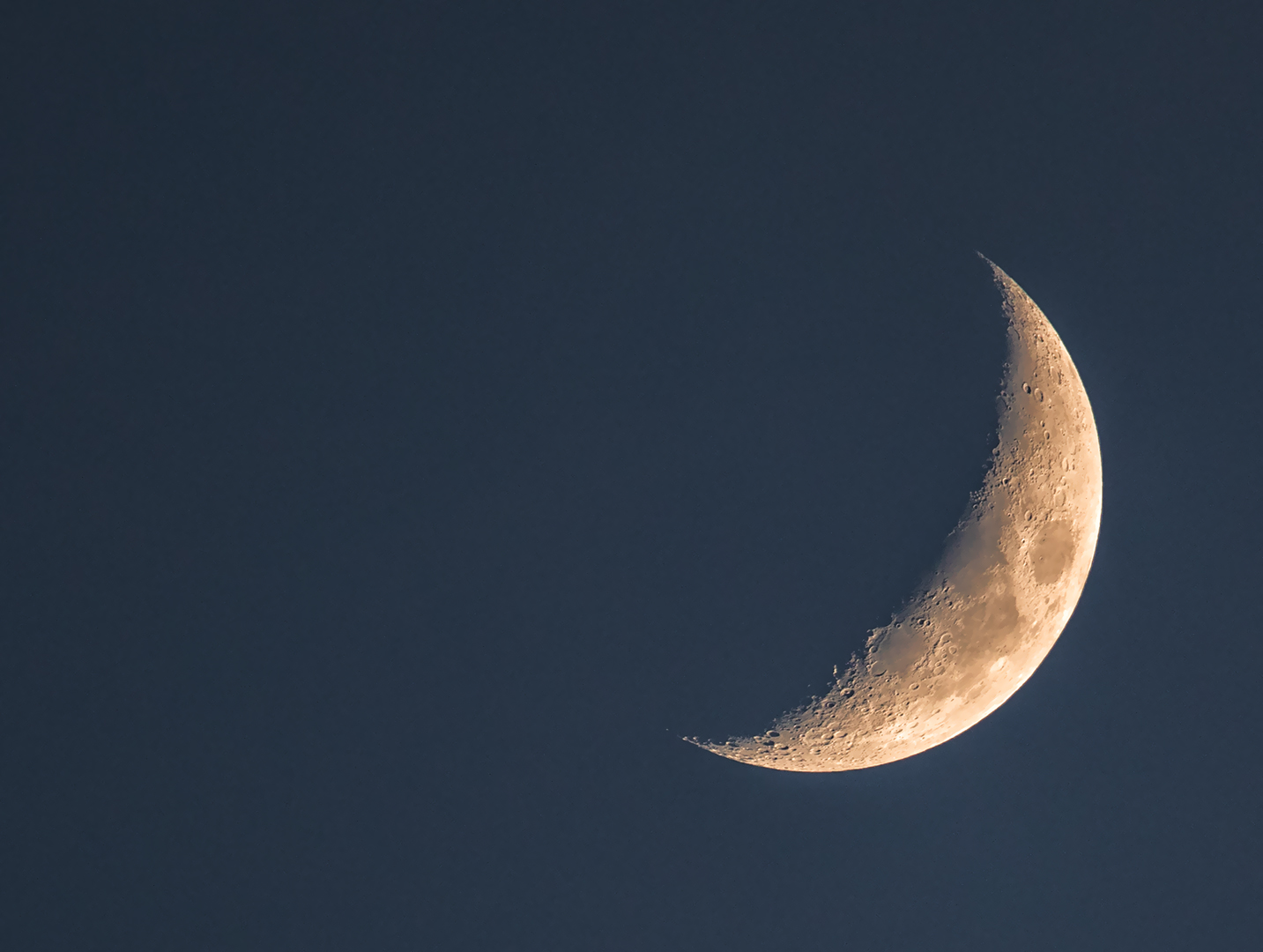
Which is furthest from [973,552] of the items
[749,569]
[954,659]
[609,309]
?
[609,309]

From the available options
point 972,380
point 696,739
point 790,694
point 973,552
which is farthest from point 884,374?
point 696,739

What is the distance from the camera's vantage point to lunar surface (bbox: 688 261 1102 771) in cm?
484

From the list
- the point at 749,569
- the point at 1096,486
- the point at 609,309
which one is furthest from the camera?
the point at 1096,486

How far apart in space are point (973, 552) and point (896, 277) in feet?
5.65

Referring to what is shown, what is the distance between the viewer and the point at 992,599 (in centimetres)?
489

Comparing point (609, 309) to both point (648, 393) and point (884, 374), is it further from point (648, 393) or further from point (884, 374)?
point (884, 374)

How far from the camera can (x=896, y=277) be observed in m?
4.71

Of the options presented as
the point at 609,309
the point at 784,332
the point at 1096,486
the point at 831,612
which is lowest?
the point at 831,612

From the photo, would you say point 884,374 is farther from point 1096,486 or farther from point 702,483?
point 1096,486

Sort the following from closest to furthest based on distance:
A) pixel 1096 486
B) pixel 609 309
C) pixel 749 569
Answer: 1. pixel 749 569
2. pixel 609 309
3. pixel 1096 486

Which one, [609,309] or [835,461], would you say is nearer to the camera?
[835,461]

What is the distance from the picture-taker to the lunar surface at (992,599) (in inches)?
190

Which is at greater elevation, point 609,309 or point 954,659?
point 609,309

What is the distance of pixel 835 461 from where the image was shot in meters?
4.57
